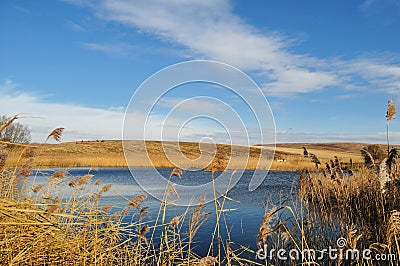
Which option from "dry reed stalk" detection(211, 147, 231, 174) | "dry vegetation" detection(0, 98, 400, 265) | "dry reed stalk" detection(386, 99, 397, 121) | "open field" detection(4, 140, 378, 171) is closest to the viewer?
"dry vegetation" detection(0, 98, 400, 265)

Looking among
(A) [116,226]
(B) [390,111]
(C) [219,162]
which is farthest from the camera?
(A) [116,226]

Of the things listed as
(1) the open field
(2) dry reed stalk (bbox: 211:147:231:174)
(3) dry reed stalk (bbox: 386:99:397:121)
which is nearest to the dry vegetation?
(2) dry reed stalk (bbox: 211:147:231:174)

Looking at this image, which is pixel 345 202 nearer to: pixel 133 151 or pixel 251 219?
pixel 251 219

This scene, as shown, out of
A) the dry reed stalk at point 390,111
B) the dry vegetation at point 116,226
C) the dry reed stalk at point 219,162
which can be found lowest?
the dry vegetation at point 116,226

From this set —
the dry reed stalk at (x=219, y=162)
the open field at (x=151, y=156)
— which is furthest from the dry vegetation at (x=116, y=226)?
the open field at (x=151, y=156)

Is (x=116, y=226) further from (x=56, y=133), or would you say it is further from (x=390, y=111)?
(x=390, y=111)

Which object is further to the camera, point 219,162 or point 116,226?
point 116,226

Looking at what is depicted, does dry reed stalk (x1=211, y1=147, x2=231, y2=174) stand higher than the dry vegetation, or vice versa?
dry reed stalk (x1=211, y1=147, x2=231, y2=174)

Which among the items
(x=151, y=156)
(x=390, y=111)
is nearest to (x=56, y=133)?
(x=390, y=111)

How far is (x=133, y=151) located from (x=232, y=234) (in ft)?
126

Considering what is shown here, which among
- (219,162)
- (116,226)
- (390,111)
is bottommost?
(116,226)

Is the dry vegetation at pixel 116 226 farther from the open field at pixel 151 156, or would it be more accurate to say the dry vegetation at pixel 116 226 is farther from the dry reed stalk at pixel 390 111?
the open field at pixel 151 156

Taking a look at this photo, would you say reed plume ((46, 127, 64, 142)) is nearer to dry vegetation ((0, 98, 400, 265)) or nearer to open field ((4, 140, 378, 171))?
dry vegetation ((0, 98, 400, 265))

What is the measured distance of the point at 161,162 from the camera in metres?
39.8
